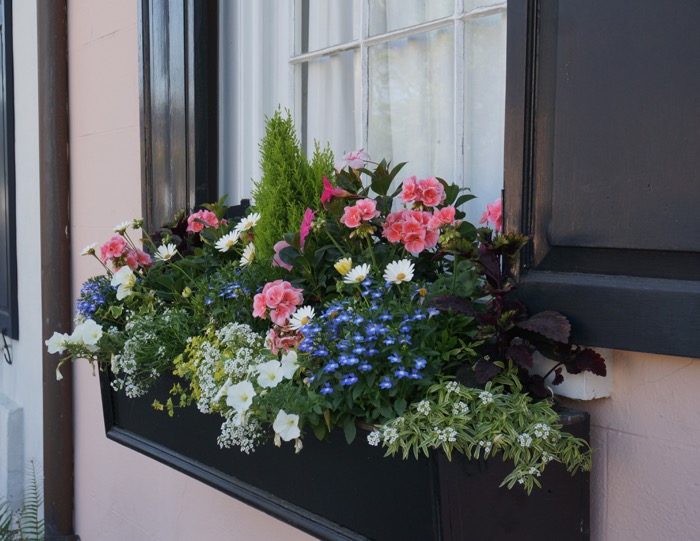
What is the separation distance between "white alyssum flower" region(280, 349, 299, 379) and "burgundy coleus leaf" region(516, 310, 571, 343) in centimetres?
41

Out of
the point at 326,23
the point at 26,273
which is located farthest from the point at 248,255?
the point at 26,273

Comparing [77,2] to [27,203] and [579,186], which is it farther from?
[579,186]

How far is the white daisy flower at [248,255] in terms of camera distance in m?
1.89

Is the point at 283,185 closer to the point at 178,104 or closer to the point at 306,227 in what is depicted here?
the point at 306,227

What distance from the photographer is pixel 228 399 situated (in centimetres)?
151

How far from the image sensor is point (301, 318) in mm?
1577

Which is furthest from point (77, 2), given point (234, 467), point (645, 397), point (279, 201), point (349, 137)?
point (645, 397)

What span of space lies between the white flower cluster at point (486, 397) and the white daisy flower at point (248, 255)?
736mm

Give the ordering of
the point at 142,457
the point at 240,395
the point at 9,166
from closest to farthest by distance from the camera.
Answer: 1. the point at 240,395
2. the point at 142,457
3. the point at 9,166

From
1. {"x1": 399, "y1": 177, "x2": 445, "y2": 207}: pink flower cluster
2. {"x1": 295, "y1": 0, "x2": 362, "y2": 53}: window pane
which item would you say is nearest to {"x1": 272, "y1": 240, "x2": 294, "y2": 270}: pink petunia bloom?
{"x1": 399, "y1": 177, "x2": 445, "y2": 207}: pink flower cluster

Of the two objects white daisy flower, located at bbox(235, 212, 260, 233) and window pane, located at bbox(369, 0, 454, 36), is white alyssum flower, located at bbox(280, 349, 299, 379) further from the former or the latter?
window pane, located at bbox(369, 0, 454, 36)

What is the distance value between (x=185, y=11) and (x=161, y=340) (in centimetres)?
114

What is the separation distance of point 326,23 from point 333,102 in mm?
230

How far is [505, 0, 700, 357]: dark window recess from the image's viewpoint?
1.28 metres
